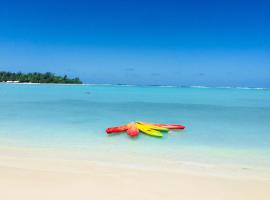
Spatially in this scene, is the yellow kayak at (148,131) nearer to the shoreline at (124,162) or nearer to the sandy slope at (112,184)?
the shoreline at (124,162)

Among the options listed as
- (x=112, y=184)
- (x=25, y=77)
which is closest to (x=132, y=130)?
(x=112, y=184)

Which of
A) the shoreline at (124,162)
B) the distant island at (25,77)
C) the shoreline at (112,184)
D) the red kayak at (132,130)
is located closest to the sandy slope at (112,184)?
the shoreline at (112,184)

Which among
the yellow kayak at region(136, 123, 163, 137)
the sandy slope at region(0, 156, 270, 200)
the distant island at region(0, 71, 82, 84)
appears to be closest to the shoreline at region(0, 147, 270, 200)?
the sandy slope at region(0, 156, 270, 200)

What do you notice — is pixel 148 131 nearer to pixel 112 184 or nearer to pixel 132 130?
pixel 132 130

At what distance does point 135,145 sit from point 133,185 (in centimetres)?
305

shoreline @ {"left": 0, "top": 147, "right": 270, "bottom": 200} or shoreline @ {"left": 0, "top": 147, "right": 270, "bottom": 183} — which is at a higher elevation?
shoreline @ {"left": 0, "top": 147, "right": 270, "bottom": 200}

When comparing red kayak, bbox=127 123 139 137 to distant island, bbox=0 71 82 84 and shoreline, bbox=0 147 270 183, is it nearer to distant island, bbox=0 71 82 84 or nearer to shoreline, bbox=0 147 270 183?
shoreline, bbox=0 147 270 183

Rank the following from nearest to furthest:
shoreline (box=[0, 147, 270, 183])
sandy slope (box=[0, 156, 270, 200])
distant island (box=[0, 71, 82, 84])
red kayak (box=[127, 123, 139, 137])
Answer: sandy slope (box=[0, 156, 270, 200]) → shoreline (box=[0, 147, 270, 183]) → red kayak (box=[127, 123, 139, 137]) → distant island (box=[0, 71, 82, 84])

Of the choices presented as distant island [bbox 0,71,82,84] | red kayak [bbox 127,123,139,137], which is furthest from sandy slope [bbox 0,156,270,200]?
distant island [bbox 0,71,82,84]

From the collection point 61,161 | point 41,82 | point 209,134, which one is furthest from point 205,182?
point 41,82

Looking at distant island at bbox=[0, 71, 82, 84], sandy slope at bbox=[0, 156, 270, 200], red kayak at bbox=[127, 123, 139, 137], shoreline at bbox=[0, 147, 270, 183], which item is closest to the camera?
sandy slope at bbox=[0, 156, 270, 200]

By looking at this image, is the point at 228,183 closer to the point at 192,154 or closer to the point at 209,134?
the point at 192,154

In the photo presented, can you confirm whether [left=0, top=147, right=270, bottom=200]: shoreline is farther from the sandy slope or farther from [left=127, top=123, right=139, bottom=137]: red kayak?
[left=127, top=123, right=139, bottom=137]: red kayak

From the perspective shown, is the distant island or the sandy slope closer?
the sandy slope
